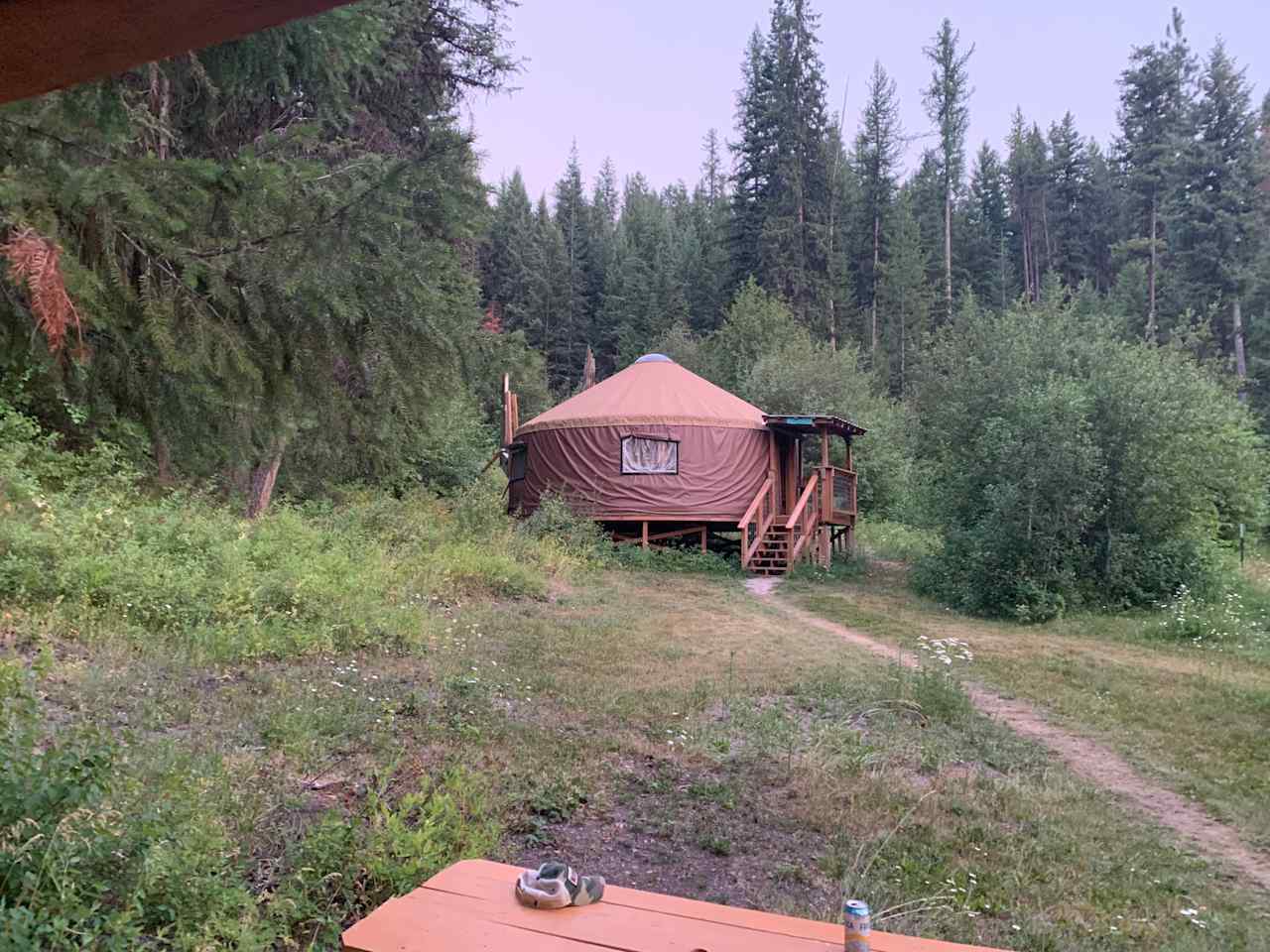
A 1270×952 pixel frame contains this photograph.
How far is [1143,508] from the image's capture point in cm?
1016

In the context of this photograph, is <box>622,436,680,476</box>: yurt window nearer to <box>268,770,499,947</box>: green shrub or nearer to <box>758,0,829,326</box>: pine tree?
<box>268,770,499,947</box>: green shrub

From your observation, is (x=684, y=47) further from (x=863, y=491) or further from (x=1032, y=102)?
(x=1032, y=102)

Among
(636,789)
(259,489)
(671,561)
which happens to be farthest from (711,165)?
(636,789)

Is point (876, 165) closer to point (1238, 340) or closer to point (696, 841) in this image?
point (1238, 340)

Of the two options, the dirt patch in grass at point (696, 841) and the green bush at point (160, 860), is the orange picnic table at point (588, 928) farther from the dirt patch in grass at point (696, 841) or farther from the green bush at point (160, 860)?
the dirt patch in grass at point (696, 841)

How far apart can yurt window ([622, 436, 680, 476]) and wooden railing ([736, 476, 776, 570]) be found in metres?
1.49

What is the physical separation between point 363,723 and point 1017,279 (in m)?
40.2

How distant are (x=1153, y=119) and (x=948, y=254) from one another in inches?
305

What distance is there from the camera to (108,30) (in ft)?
4.03

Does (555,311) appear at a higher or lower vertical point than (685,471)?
higher

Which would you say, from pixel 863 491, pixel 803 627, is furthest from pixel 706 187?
pixel 803 627

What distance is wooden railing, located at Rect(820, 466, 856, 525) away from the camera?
14445 mm

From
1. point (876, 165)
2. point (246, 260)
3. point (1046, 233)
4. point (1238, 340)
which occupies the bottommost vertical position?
point (246, 260)

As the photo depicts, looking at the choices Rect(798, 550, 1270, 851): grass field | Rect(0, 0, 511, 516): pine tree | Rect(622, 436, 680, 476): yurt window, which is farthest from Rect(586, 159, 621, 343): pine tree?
Rect(0, 0, 511, 516): pine tree
